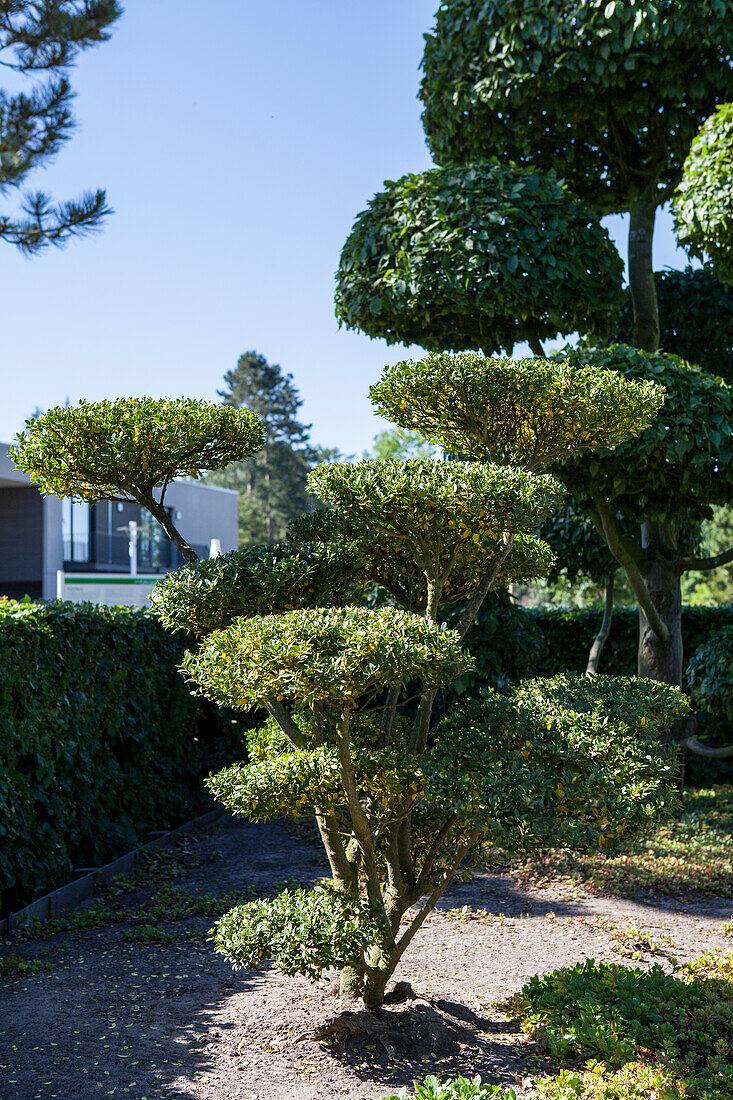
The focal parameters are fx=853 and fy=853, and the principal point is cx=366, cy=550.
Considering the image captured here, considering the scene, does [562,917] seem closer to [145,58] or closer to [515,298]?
[515,298]

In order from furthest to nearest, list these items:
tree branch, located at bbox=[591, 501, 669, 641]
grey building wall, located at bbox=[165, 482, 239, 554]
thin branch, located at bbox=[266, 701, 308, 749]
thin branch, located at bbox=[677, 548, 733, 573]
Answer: grey building wall, located at bbox=[165, 482, 239, 554] → thin branch, located at bbox=[677, 548, 733, 573] → tree branch, located at bbox=[591, 501, 669, 641] → thin branch, located at bbox=[266, 701, 308, 749]

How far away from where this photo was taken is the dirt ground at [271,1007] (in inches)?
119

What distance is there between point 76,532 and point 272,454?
22.2 metres

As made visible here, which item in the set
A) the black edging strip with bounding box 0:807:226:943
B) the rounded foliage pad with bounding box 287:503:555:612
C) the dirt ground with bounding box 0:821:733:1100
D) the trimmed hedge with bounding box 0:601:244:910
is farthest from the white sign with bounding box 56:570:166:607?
the rounded foliage pad with bounding box 287:503:555:612

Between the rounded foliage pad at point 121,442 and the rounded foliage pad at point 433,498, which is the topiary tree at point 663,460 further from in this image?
the rounded foliage pad at point 121,442

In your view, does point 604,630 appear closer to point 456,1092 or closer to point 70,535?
point 456,1092

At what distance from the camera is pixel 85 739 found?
5.68m

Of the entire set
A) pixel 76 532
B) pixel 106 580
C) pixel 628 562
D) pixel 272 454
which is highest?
pixel 272 454

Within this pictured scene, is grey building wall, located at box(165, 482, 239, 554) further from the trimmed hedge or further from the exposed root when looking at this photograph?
the exposed root

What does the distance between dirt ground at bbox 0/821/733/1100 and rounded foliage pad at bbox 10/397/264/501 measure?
219cm

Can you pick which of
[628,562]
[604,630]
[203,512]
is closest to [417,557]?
[628,562]

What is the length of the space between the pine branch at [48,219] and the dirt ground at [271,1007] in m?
6.92

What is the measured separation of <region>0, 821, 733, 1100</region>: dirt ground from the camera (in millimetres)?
3031

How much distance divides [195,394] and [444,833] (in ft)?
7.27
